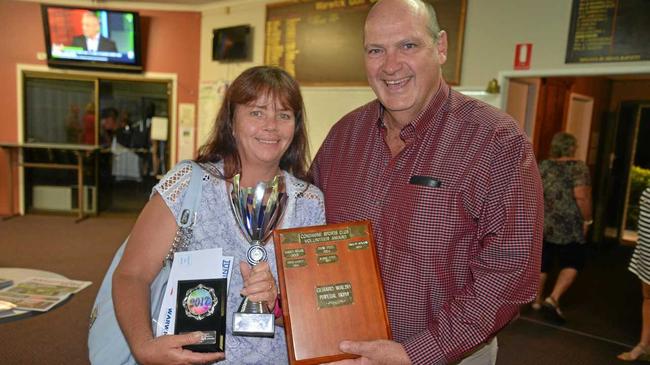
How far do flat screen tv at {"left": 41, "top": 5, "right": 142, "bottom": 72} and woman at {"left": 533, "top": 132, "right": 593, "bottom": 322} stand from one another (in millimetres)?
6059

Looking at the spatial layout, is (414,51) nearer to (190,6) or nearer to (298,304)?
(298,304)

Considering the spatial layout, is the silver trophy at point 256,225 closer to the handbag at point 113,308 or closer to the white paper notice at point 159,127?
the handbag at point 113,308

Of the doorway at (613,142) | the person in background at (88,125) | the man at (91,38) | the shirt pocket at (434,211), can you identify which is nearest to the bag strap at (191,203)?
the shirt pocket at (434,211)

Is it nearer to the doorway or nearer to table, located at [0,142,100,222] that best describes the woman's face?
table, located at [0,142,100,222]

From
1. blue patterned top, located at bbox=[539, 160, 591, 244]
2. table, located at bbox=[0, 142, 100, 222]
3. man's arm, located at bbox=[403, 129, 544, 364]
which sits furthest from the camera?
table, located at bbox=[0, 142, 100, 222]

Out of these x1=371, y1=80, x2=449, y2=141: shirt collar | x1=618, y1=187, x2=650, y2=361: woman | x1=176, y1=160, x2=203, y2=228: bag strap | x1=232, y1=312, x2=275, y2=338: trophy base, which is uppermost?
x1=371, y1=80, x2=449, y2=141: shirt collar

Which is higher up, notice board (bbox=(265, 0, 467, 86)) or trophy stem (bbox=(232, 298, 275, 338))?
notice board (bbox=(265, 0, 467, 86))

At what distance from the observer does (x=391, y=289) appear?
1.51 m

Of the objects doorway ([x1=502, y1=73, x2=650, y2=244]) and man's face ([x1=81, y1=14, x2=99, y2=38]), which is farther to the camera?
doorway ([x1=502, y1=73, x2=650, y2=244])

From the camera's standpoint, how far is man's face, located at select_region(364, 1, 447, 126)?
1.54m

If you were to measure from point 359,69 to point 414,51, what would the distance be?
4.03 metres

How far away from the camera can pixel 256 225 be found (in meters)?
1.42

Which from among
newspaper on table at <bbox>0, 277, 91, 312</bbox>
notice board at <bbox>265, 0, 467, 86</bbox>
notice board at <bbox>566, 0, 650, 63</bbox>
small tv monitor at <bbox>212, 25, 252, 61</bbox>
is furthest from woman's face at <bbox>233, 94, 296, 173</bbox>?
small tv monitor at <bbox>212, 25, 252, 61</bbox>

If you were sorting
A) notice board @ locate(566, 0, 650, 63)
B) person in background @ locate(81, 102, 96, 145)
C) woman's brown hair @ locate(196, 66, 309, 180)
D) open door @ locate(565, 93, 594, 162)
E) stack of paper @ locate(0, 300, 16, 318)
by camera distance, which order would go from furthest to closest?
1. person in background @ locate(81, 102, 96, 145)
2. open door @ locate(565, 93, 594, 162)
3. notice board @ locate(566, 0, 650, 63)
4. stack of paper @ locate(0, 300, 16, 318)
5. woman's brown hair @ locate(196, 66, 309, 180)
